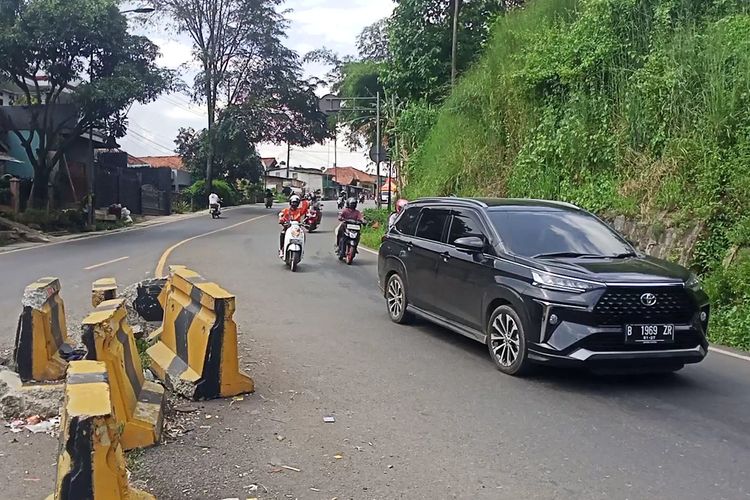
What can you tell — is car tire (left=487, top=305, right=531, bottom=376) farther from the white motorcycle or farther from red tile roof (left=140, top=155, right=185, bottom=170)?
red tile roof (left=140, top=155, right=185, bottom=170)

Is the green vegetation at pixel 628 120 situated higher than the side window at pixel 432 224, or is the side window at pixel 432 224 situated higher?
the green vegetation at pixel 628 120

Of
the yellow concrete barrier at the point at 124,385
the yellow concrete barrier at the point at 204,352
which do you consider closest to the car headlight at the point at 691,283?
the yellow concrete barrier at the point at 204,352

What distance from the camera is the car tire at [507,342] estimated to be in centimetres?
679

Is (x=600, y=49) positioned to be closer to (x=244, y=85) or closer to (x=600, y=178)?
(x=600, y=178)

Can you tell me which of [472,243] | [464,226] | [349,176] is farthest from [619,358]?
[349,176]

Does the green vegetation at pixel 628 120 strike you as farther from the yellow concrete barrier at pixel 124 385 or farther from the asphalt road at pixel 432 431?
the yellow concrete barrier at pixel 124 385

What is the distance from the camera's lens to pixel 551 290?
656cm

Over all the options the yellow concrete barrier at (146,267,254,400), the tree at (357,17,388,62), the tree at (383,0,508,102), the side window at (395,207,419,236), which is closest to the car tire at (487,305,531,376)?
the yellow concrete barrier at (146,267,254,400)

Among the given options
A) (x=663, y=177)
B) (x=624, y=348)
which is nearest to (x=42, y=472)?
(x=624, y=348)

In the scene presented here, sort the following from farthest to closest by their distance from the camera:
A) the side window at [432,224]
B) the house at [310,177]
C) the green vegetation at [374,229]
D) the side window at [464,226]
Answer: the house at [310,177] < the green vegetation at [374,229] < the side window at [432,224] < the side window at [464,226]

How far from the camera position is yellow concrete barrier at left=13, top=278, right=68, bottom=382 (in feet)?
21.4

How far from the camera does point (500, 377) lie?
6926mm

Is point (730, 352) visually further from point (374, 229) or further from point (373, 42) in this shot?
→ point (373, 42)

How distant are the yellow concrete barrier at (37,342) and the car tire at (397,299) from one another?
423cm
